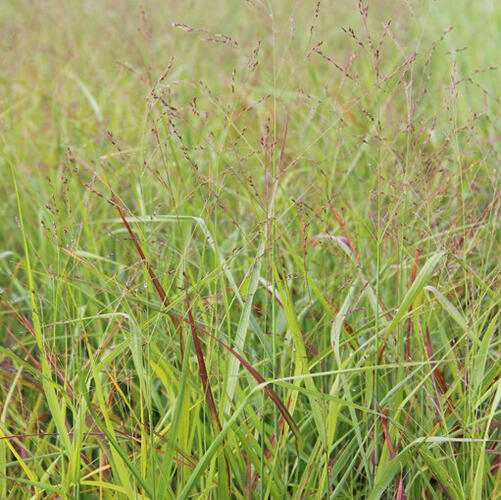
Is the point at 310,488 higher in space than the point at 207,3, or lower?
lower

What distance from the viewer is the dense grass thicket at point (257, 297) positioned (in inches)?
38.1

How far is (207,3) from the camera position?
414 cm

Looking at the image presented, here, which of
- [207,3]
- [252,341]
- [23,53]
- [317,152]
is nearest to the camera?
[252,341]

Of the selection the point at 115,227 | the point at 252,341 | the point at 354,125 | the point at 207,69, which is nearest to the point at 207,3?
the point at 207,69

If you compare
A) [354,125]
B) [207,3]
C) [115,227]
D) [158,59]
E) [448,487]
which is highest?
[207,3]

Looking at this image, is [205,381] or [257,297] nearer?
[205,381]

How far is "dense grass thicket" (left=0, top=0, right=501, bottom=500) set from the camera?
968mm

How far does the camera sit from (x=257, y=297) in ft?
5.08

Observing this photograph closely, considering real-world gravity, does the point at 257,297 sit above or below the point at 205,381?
below

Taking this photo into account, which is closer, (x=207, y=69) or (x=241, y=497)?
(x=241, y=497)

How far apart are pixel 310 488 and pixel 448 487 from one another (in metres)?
0.23

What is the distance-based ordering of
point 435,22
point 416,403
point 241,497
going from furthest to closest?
point 435,22 → point 416,403 → point 241,497

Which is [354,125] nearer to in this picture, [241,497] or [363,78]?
[363,78]

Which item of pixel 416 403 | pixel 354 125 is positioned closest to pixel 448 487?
pixel 416 403
